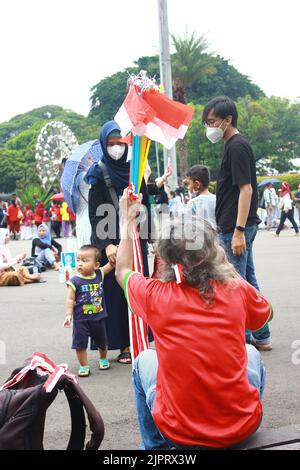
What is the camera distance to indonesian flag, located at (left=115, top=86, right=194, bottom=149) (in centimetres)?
416

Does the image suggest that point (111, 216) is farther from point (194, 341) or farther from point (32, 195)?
point (32, 195)

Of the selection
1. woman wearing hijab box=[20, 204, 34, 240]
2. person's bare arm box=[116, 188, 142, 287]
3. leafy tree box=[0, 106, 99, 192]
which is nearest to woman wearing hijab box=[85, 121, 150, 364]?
person's bare arm box=[116, 188, 142, 287]

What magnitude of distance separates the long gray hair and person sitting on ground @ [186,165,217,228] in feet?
11.6

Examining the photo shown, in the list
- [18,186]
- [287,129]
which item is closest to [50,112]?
[18,186]

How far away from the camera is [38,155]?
4281 centimetres

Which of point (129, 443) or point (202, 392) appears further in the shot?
point (129, 443)

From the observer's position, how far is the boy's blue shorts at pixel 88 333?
5.52m

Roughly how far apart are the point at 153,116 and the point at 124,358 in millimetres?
2429

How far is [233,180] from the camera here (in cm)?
549

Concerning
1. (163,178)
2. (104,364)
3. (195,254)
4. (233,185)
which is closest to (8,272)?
(104,364)

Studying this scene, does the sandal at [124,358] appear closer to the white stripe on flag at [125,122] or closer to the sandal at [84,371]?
the sandal at [84,371]

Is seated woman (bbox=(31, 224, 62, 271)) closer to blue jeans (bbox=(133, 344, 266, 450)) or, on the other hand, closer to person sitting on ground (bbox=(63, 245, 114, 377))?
person sitting on ground (bbox=(63, 245, 114, 377))

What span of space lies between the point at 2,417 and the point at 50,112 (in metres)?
101
